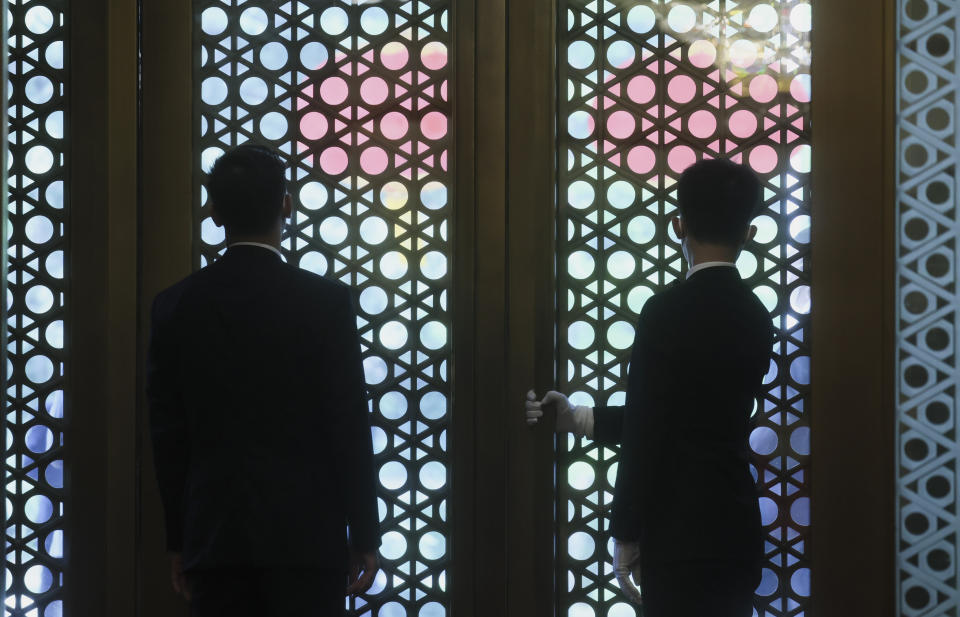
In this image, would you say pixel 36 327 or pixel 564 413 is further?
pixel 36 327

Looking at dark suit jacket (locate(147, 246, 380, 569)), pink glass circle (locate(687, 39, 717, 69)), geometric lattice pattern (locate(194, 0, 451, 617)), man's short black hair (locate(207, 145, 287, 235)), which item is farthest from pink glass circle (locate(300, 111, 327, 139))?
pink glass circle (locate(687, 39, 717, 69))

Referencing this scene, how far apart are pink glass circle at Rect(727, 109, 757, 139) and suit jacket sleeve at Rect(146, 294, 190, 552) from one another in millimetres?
1381

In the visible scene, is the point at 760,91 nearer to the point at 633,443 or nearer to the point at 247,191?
the point at 633,443

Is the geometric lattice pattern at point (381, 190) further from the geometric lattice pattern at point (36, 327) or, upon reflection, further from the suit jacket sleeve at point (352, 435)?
the suit jacket sleeve at point (352, 435)

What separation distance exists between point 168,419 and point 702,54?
58.7 inches

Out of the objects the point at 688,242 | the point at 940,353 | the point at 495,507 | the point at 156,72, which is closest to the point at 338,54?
the point at 156,72

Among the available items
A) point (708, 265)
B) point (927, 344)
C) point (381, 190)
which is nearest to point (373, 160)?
point (381, 190)

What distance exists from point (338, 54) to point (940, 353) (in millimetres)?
1637

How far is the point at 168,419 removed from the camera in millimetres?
1654

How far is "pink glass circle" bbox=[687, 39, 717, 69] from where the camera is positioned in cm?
217

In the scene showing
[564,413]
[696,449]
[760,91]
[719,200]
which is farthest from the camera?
[760,91]

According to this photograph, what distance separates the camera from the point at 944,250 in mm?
2131

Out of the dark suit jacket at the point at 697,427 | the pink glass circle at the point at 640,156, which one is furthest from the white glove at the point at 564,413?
the pink glass circle at the point at 640,156

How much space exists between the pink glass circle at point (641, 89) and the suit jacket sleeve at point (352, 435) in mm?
951
